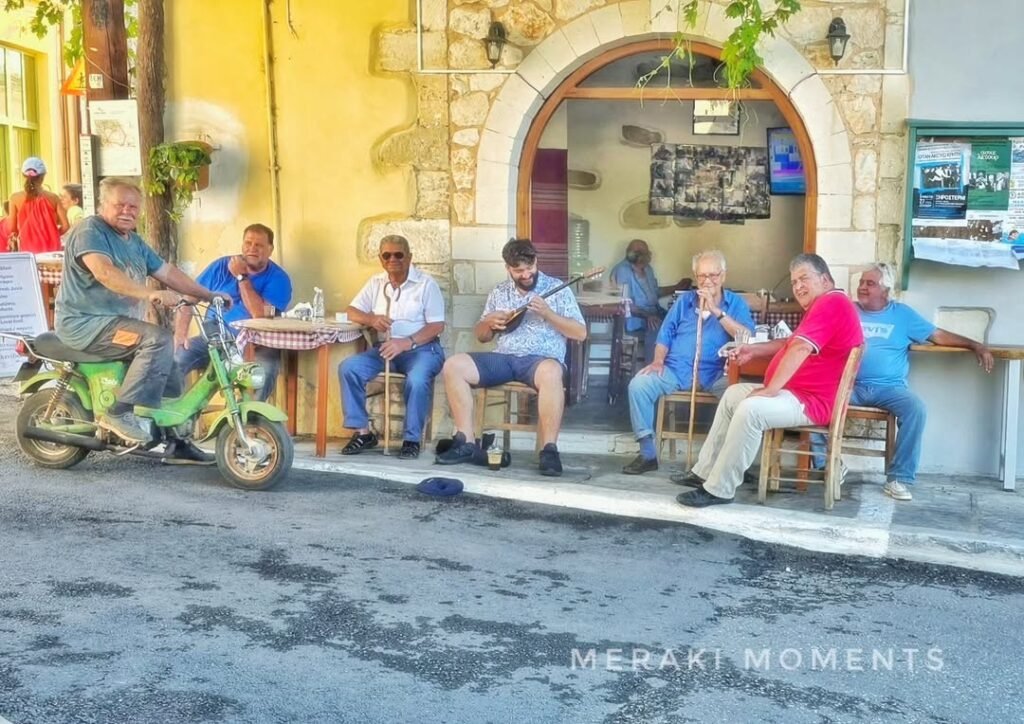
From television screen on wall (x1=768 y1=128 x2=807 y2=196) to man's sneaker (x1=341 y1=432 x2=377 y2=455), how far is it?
336 cm

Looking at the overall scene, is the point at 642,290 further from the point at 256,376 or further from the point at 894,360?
the point at 256,376

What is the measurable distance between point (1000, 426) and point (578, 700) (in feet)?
14.1

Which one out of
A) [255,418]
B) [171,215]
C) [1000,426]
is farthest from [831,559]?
[171,215]

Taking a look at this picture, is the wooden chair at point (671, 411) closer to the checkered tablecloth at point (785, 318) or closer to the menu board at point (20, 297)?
the checkered tablecloth at point (785, 318)

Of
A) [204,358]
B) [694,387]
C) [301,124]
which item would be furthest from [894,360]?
[204,358]

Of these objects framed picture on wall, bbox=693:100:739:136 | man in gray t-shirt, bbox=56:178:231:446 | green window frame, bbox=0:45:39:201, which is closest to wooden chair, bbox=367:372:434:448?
man in gray t-shirt, bbox=56:178:231:446

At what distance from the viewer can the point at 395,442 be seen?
7.82 meters

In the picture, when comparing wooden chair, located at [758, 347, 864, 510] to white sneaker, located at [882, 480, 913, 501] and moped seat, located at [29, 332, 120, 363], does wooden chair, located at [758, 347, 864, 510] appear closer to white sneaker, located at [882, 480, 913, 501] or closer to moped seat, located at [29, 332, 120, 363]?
white sneaker, located at [882, 480, 913, 501]

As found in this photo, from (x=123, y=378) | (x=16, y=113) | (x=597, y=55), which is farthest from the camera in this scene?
(x=16, y=113)

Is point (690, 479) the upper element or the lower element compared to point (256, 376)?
lower

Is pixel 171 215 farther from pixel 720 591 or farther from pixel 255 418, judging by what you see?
pixel 720 591

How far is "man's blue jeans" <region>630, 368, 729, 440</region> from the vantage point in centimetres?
710

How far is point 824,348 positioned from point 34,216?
8107 mm

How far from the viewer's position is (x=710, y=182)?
9086 mm
